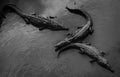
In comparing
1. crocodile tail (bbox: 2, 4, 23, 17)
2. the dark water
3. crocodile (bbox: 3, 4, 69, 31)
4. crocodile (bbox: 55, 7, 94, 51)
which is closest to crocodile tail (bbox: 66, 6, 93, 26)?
crocodile (bbox: 55, 7, 94, 51)

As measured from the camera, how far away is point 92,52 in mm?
4012

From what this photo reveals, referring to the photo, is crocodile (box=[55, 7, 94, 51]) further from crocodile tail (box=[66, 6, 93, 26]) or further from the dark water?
the dark water

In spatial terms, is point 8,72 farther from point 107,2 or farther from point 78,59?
point 107,2

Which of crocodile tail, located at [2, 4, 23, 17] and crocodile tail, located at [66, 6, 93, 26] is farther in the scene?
crocodile tail, located at [2, 4, 23, 17]

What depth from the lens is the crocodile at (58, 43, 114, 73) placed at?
377 cm

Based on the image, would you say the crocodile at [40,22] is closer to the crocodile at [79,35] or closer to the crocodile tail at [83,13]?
the crocodile at [79,35]

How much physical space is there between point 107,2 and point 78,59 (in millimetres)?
1987

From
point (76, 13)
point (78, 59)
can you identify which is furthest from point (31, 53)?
point (76, 13)

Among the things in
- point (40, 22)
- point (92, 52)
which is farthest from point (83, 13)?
point (92, 52)

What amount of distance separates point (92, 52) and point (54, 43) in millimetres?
955

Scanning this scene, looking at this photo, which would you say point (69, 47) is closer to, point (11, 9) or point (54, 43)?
point (54, 43)

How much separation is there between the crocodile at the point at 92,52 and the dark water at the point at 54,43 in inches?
3.4

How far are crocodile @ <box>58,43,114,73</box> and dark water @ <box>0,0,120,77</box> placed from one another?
0.09m

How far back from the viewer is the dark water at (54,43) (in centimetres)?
397
